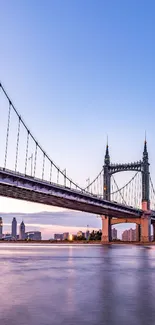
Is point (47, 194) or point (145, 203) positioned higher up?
point (145, 203)

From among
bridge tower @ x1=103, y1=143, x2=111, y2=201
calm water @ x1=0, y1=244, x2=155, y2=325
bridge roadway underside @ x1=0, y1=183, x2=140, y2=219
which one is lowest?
calm water @ x1=0, y1=244, x2=155, y2=325

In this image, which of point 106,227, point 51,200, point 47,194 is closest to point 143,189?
point 106,227

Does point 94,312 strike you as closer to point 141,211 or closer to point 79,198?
point 79,198

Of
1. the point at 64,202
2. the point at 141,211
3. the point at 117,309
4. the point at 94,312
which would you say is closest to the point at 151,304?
the point at 117,309

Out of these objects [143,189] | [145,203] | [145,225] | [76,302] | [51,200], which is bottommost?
[76,302]

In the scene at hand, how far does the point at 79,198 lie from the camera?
8206 cm

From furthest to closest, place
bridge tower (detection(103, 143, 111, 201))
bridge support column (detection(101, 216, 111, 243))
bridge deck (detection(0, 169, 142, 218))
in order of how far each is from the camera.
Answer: bridge tower (detection(103, 143, 111, 201)), bridge support column (detection(101, 216, 111, 243)), bridge deck (detection(0, 169, 142, 218))

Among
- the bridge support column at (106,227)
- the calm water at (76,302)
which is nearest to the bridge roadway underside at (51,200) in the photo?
the bridge support column at (106,227)

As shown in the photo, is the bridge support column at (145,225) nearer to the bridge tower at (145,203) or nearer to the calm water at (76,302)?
the bridge tower at (145,203)

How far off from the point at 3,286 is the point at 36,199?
196 feet

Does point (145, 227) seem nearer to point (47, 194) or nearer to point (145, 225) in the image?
point (145, 225)

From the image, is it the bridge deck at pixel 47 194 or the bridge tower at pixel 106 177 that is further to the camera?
the bridge tower at pixel 106 177

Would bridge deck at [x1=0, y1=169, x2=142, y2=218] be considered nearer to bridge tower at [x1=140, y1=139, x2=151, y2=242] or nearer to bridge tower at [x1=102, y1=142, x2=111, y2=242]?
bridge tower at [x1=140, y1=139, x2=151, y2=242]

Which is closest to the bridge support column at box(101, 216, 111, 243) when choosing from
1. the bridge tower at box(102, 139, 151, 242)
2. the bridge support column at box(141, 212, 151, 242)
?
the bridge tower at box(102, 139, 151, 242)
